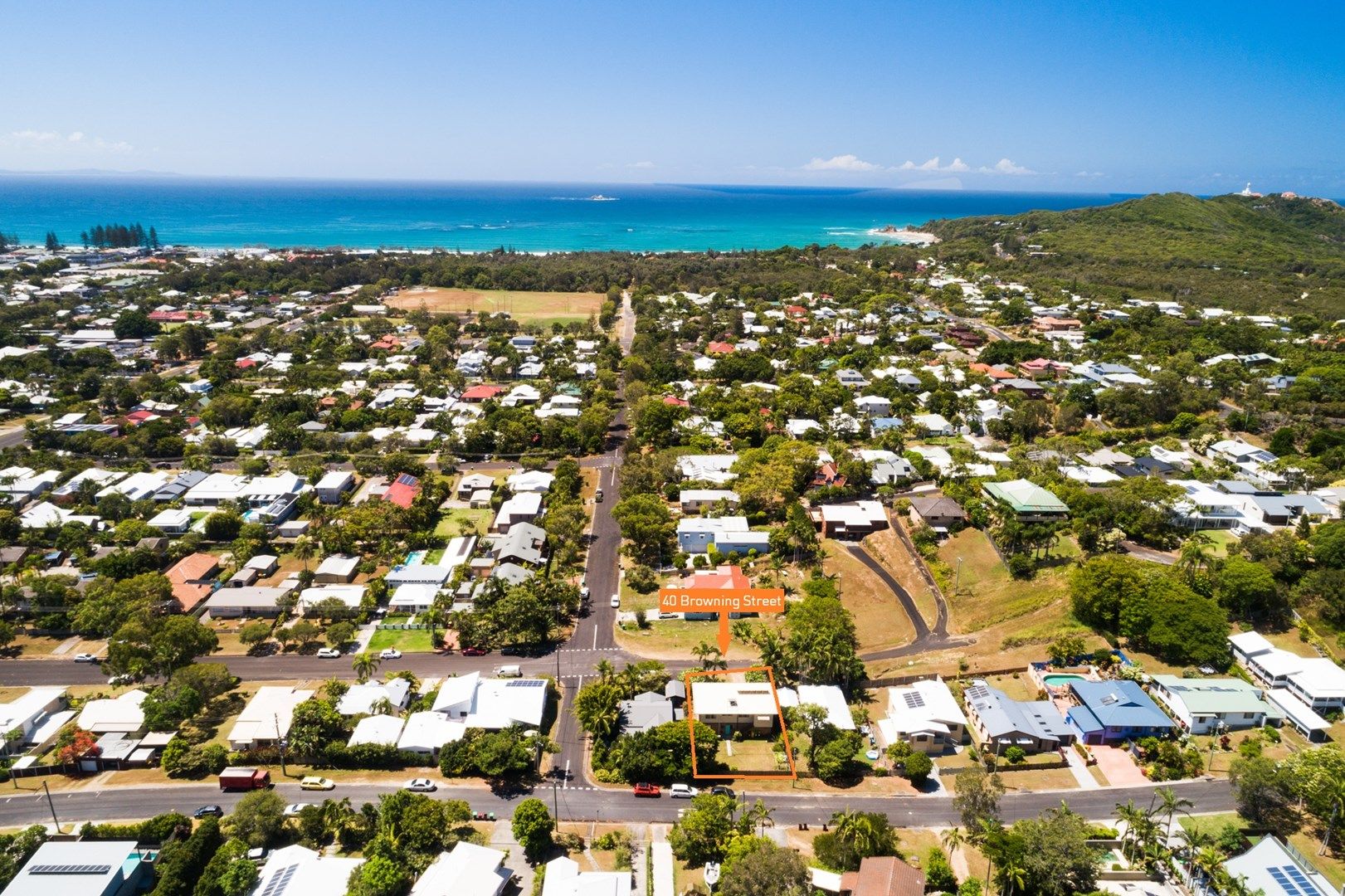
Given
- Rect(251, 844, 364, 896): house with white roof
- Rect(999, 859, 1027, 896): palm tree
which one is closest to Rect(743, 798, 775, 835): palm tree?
Rect(999, 859, 1027, 896): palm tree

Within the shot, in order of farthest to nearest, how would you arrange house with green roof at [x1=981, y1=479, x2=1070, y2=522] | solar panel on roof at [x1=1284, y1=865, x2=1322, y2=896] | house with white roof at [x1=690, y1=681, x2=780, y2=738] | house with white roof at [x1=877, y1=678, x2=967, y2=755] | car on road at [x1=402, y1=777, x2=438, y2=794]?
house with green roof at [x1=981, y1=479, x2=1070, y2=522], house with white roof at [x1=690, y1=681, x2=780, y2=738], house with white roof at [x1=877, y1=678, x2=967, y2=755], car on road at [x1=402, y1=777, x2=438, y2=794], solar panel on roof at [x1=1284, y1=865, x2=1322, y2=896]

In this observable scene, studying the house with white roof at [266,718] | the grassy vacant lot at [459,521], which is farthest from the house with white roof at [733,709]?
the grassy vacant lot at [459,521]

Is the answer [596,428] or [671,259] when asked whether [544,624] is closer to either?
[596,428]

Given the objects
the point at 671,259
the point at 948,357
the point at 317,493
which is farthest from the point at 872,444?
the point at 671,259

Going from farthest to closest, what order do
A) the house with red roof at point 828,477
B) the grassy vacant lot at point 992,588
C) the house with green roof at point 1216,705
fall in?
the house with red roof at point 828,477
the grassy vacant lot at point 992,588
the house with green roof at point 1216,705

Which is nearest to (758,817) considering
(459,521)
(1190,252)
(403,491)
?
(459,521)

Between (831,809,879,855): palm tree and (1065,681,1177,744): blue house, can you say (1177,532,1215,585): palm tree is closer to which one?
(1065,681,1177,744): blue house

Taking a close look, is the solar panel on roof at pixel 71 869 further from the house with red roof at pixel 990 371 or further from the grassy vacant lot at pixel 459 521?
the house with red roof at pixel 990 371
